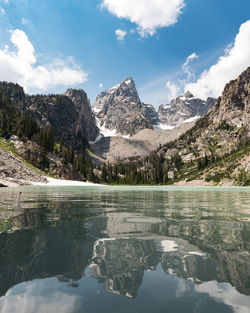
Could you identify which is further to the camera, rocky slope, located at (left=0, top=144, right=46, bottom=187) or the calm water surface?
rocky slope, located at (left=0, top=144, right=46, bottom=187)

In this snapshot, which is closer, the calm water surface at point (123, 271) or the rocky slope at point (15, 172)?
the calm water surface at point (123, 271)

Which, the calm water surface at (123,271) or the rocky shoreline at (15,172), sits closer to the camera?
the calm water surface at (123,271)

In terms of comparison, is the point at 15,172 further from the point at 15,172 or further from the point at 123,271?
the point at 123,271

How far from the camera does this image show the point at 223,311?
4289 mm

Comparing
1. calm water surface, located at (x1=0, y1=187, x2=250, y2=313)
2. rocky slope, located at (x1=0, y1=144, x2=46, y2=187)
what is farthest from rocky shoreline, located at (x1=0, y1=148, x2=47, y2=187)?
calm water surface, located at (x1=0, y1=187, x2=250, y2=313)

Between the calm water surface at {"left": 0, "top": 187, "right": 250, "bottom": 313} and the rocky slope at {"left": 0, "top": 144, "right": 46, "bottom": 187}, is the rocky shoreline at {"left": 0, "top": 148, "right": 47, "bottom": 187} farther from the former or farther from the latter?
the calm water surface at {"left": 0, "top": 187, "right": 250, "bottom": 313}

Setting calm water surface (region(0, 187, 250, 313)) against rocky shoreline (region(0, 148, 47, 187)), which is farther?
rocky shoreline (region(0, 148, 47, 187))

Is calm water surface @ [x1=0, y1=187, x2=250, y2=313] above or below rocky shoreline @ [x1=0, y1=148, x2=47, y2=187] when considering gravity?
below

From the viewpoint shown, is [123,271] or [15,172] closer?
[123,271]

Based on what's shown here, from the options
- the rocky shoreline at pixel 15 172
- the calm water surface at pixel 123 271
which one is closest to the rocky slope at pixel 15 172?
the rocky shoreline at pixel 15 172

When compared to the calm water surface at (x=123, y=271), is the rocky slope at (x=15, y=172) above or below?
above

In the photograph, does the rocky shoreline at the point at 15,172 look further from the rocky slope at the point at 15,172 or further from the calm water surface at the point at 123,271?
the calm water surface at the point at 123,271

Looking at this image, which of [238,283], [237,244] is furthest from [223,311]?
[237,244]

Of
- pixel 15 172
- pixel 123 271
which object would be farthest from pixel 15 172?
pixel 123 271
